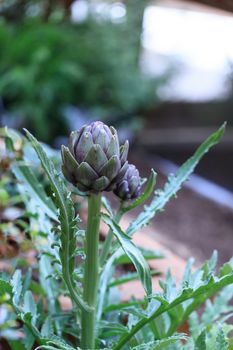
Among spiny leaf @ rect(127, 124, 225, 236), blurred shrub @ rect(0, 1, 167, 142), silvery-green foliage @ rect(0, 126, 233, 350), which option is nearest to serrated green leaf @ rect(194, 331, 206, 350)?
silvery-green foliage @ rect(0, 126, 233, 350)

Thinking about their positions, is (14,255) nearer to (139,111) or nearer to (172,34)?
(139,111)

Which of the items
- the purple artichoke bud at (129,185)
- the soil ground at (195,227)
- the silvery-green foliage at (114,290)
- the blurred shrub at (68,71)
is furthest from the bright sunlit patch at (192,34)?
the purple artichoke bud at (129,185)

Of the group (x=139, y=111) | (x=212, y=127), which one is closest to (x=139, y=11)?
(x=139, y=111)

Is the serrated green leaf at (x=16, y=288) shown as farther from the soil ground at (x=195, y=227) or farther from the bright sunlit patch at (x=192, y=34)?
the bright sunlit patch at (x=192, y=34)

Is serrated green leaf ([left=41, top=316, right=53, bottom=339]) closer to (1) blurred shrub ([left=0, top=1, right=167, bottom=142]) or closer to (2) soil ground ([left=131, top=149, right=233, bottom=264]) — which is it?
(2) soil ground ([left=131, top=149, right=233, bottom=264])

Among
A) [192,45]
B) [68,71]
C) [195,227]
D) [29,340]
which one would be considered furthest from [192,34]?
[29,340]
